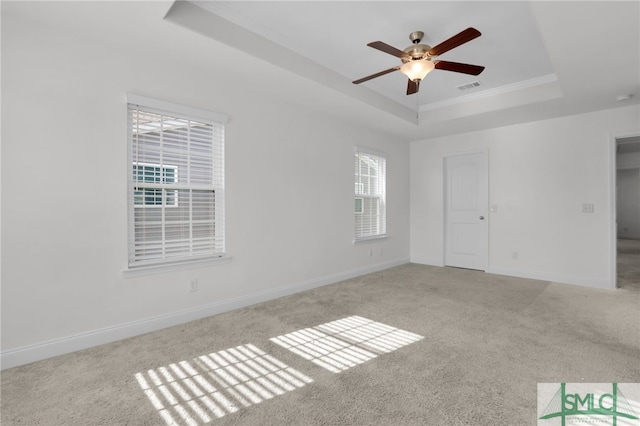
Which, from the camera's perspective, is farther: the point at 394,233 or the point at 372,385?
the point at 394,233

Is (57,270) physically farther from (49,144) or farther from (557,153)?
(557,153)

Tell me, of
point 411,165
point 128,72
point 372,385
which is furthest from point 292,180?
point 411,165

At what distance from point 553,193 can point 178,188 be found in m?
5.35

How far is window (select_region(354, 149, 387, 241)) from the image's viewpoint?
17.4 feet

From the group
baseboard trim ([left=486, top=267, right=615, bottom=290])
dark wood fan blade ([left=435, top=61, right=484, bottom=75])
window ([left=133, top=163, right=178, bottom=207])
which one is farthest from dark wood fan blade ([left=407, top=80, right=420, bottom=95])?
baseboard trim ([left=486, top=267, right=615, bottom=290])

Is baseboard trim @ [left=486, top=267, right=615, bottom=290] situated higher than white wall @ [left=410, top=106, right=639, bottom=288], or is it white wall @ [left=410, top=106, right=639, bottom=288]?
white wall @ [left=410, top=106, right=639, bottom=288]

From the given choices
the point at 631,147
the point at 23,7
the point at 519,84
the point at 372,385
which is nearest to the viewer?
the point at 372,385

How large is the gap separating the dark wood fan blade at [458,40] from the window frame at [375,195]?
2.57 m

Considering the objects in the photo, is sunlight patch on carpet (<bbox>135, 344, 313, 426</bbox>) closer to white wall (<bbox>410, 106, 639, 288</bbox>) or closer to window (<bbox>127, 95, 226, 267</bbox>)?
window (<bbox>127, 95, 226, 267</bbox>)

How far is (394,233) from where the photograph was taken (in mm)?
6012

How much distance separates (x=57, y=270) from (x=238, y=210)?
5.44 feet

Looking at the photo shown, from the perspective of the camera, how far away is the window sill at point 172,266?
278 cm

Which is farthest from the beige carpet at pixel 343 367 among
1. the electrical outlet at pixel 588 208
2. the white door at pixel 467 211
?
the white door at pixel 467 211

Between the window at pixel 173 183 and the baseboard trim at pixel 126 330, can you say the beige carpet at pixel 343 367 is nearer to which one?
the baseboard trim at pixel 126 330
